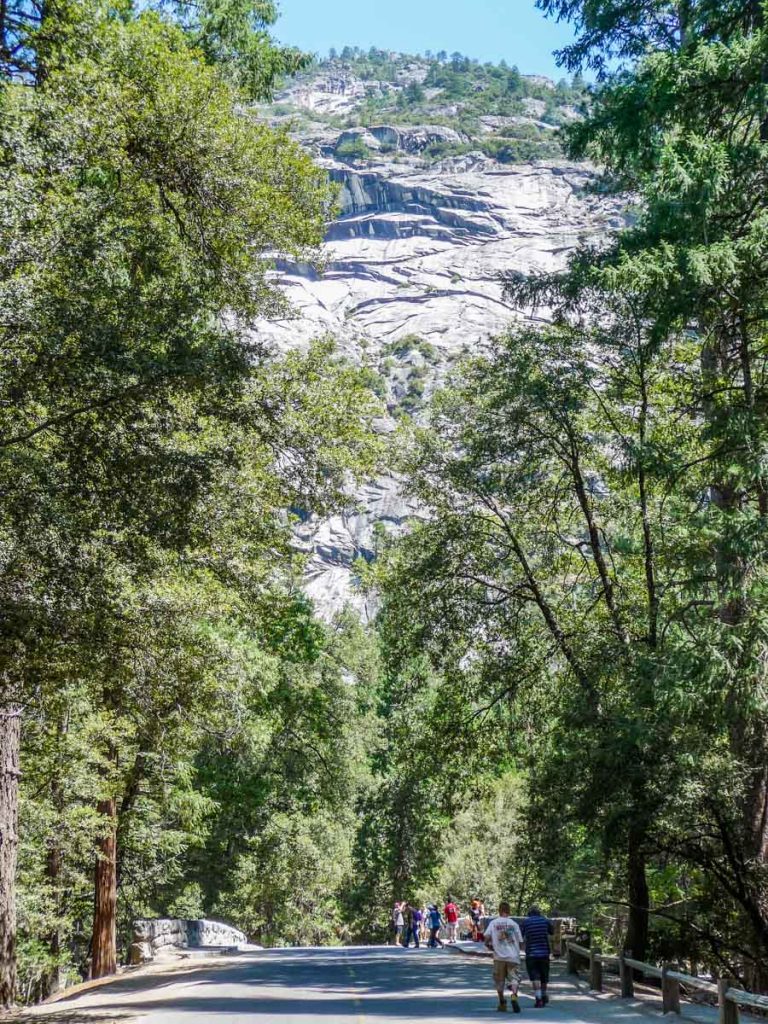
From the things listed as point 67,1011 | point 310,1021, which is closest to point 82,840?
point 67,1011

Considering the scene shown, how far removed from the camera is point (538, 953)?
574 inches

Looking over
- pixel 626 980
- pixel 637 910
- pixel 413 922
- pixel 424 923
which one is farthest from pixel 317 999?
pixel 424 923

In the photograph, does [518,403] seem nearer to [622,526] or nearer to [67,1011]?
[622,526]

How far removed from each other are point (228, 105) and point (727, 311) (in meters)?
6.97

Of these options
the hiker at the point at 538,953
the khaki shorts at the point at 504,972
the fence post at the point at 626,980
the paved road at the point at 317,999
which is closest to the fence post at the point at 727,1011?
the paved road at the point at 317,999

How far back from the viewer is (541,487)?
2062 cm

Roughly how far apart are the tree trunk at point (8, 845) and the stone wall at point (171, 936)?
29.9 feet

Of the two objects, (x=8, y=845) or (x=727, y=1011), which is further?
(x=8, y=845)

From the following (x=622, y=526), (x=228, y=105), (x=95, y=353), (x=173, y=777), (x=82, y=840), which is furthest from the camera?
(x=173, y=777)

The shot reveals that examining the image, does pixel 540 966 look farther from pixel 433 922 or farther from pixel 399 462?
pixel 433 922

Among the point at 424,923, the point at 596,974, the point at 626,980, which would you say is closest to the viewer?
the point at 626,980

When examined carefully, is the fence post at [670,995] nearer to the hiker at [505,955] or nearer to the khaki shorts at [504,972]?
the hiker at [505,955]

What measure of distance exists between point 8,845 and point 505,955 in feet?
22.8

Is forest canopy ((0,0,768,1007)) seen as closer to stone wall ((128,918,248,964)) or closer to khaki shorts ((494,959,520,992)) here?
stone wall ((128,918,248,964))
